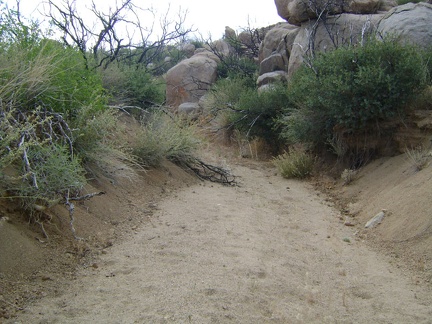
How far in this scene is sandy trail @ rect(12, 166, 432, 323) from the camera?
395 centimetres

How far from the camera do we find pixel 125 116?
11930 millimetres

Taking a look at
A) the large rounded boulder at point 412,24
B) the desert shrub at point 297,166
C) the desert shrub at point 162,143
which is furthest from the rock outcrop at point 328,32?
the desert shrub at point 162,143

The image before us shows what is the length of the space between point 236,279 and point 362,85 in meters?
5.91

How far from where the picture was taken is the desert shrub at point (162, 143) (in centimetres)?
902

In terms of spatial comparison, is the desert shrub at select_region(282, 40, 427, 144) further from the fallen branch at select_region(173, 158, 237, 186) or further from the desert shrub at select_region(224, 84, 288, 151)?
the desert shrub at select_region(224, 84, 288, 151)

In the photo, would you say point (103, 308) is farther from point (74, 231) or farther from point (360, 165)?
point (360, 165)

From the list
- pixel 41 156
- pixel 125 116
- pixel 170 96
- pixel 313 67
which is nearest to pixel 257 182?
pixel 313 67

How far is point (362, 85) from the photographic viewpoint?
30.6 feet

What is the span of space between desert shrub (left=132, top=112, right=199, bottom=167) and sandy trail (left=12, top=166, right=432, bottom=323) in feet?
6.36

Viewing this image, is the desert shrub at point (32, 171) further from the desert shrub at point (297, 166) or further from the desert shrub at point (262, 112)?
the desert shrub at point (262, 112)

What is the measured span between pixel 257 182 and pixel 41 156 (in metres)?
5.79

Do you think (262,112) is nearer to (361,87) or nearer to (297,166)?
(297,166)

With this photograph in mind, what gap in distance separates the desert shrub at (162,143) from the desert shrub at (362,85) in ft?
8.60

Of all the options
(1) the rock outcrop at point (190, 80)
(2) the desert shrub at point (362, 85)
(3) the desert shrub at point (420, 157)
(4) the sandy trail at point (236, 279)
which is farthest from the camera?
(1) the rock outcrop at point (190, 80)
